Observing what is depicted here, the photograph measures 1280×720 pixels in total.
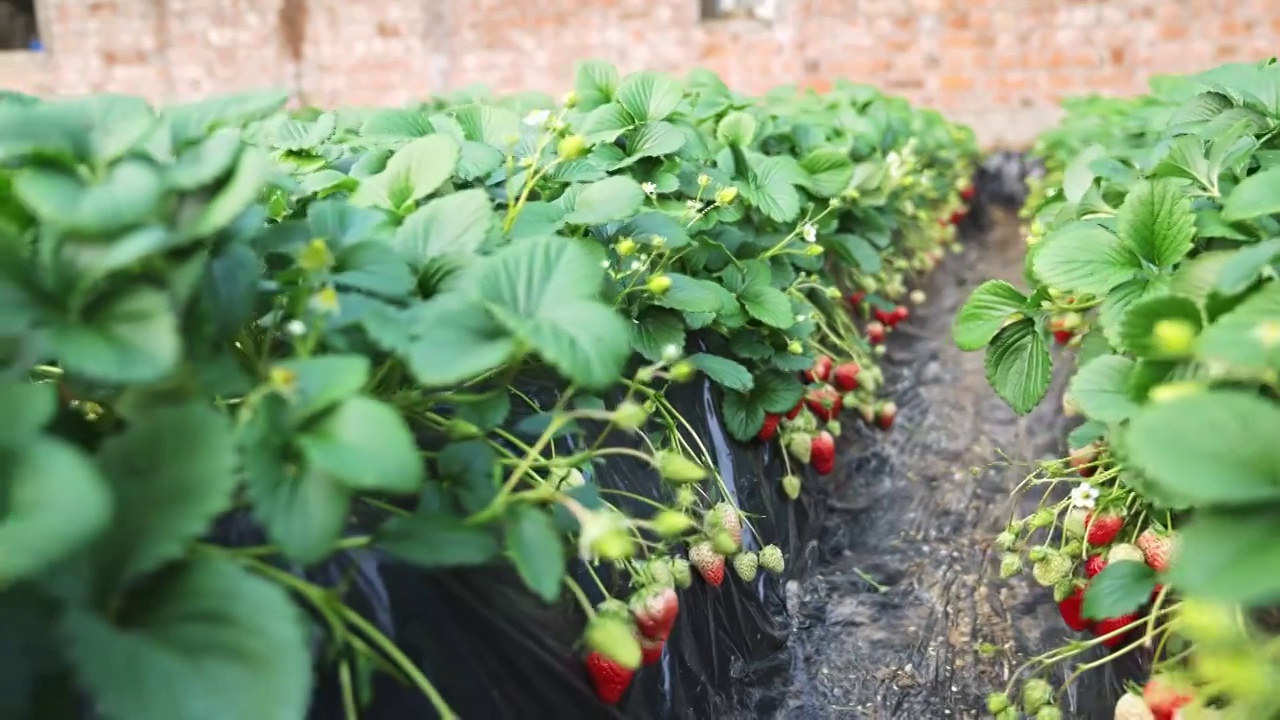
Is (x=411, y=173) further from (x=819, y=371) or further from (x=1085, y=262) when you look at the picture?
(x=819, y=371)

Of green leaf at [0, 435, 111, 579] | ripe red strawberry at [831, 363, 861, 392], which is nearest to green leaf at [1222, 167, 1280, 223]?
green leaf at [0, 435, 111, 579]

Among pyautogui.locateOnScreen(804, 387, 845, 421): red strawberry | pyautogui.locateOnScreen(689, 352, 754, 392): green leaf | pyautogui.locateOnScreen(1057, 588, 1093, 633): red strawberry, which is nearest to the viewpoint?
pyautogui.locateOnScreen(1057, 588, 1093, 633): red strawberry

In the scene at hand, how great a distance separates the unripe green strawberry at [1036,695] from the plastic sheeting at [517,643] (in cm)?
39

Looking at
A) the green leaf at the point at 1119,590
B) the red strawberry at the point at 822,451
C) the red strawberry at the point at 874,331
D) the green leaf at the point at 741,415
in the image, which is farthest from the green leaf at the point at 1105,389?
the red strawberry at the point at 874,331

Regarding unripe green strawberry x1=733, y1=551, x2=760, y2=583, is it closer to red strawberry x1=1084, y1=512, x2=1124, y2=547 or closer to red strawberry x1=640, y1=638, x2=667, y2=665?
red strawberry x1=640, y1=638, x2=667, y2=665

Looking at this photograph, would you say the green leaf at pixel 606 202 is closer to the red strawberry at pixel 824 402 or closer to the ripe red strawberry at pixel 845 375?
the red strawberry at pixel 824 402

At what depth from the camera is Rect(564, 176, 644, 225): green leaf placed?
3.26 feet

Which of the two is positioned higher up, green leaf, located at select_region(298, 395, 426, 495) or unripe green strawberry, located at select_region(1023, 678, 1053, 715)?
green leaf, located at select_region(298, 395, 426, 495)

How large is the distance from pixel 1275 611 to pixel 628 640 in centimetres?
56

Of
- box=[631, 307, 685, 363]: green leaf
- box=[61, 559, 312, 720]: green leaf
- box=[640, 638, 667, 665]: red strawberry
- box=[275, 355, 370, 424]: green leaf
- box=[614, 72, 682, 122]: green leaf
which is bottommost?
box=[640, 638, 667, 665]: red strawberry

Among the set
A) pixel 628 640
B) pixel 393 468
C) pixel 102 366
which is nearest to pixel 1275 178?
pixel 628 640

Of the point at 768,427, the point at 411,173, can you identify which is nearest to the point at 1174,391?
the point at 411,173

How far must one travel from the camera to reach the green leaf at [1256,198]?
0.87 meters

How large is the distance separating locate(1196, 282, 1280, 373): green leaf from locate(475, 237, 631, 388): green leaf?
0.39 m
